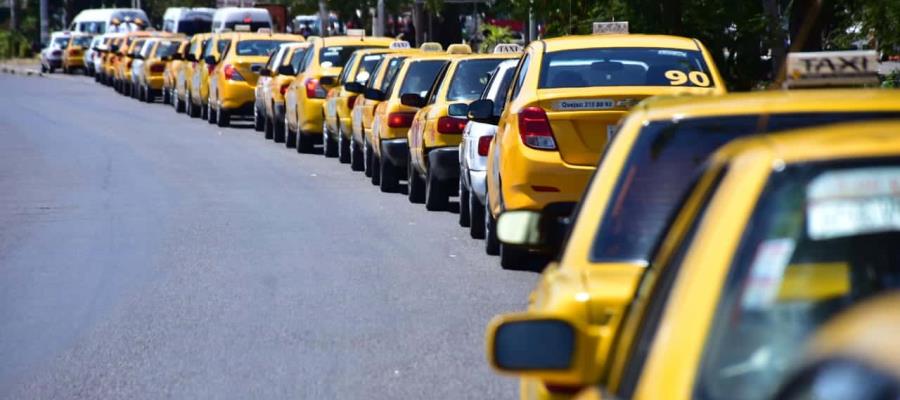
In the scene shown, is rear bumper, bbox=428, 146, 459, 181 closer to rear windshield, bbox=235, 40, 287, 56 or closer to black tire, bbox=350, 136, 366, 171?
black tire, bbox=350, 136, 366, 171

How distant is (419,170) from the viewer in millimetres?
18016

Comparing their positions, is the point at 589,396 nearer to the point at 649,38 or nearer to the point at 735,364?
the point at 735,364

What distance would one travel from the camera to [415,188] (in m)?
18.5

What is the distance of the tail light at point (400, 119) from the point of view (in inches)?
768

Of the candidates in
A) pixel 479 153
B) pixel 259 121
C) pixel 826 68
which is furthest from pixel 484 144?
pixel 259 121

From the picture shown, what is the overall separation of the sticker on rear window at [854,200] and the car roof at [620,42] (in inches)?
382

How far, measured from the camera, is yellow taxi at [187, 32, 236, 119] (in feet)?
118

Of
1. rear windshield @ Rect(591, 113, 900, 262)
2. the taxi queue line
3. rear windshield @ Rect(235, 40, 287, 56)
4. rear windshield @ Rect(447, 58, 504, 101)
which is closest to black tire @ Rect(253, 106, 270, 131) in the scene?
rear windshield @ Rect(235, 40, 287, 56)

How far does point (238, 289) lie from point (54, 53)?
208ft

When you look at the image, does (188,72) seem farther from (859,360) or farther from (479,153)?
(859,360)

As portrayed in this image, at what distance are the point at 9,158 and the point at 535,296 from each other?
2188 centimetres

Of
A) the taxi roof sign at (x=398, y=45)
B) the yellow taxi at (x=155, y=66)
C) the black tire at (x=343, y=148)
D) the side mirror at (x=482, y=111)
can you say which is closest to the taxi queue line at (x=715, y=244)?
the side mirror at (x=482, y=111)

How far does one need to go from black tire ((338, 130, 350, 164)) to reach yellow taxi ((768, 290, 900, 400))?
21770 millimetres

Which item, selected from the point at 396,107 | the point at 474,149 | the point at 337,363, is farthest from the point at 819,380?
the point at 396,107
